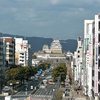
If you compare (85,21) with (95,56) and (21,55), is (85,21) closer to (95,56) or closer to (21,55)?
(95,56)

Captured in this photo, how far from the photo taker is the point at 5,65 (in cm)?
9719

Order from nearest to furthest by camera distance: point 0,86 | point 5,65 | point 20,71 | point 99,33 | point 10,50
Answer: point 99,33
point 0,86
point 20,71
point 5,65
point 10,50

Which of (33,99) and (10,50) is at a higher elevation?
(10,50)

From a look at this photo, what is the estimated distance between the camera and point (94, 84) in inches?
1852

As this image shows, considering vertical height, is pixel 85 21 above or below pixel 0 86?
above

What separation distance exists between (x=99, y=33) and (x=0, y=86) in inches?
1666

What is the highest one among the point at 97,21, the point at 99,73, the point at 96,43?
the point at 97,21

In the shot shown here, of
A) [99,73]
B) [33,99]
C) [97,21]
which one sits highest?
[97,21]

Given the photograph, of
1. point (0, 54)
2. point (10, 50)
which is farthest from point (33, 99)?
point (10, 50)

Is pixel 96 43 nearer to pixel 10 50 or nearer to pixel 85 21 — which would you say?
pixel 85 21

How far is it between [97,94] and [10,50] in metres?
69.9

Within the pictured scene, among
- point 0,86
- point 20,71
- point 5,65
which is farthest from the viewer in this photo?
point 5,65

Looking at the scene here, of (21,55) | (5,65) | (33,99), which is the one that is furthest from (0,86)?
(21,55)

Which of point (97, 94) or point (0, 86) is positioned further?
point (0, 86)
